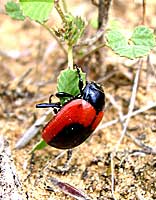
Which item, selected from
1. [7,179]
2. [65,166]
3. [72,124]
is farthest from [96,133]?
[7,179]

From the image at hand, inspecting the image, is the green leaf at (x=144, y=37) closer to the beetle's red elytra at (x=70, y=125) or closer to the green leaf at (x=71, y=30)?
the green leaf at (x=71, y=30)

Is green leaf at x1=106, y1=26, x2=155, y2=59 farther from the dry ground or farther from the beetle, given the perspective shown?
the dry ground

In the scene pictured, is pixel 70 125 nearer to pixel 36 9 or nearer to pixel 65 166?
pixel 65 166

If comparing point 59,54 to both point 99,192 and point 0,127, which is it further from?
point 99,192

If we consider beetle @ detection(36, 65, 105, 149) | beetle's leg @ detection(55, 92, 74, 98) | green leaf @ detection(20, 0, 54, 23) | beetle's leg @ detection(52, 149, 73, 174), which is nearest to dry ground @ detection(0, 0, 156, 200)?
beetle's leg @ detection(52, 149, 73, 174)

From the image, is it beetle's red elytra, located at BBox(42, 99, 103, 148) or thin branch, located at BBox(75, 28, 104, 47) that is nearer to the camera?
beetle's red elytra, located at BBox(42, 99, 103, 148)

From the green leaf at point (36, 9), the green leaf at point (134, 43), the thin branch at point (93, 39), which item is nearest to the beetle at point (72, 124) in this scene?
the green leaf at point (134, 43)

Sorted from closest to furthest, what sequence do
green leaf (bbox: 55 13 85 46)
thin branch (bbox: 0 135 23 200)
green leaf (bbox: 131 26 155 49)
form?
thin branch (bbox: 0 135 23 200) → green leaf (bbox: 131 26 155 49) → green leaf (bbox: 55 13 85 46)

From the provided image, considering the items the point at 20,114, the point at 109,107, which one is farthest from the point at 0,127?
the point at 109,107
